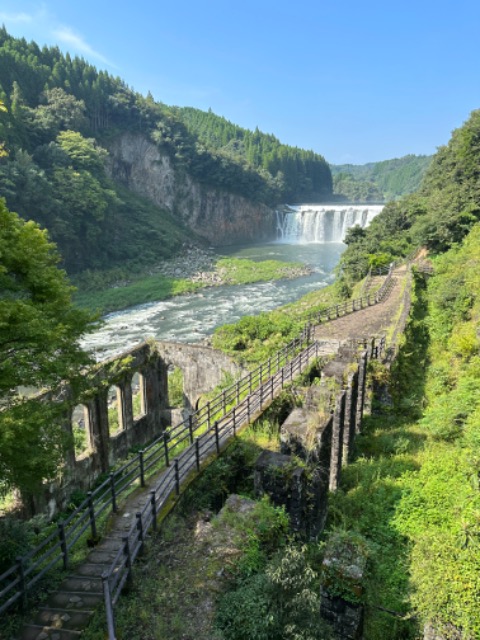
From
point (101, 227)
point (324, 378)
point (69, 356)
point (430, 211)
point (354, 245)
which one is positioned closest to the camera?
point (69, 356)

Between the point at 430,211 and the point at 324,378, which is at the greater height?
the point at 430,211

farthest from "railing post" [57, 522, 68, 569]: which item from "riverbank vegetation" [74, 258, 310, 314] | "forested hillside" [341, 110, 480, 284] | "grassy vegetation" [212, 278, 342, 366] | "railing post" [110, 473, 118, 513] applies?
"riverbank vegetation" [74, 258, 310, 314]

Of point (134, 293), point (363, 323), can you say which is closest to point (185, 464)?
point (363, 323)

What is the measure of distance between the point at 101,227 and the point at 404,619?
5911cm

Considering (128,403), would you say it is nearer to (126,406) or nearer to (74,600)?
(126,406)

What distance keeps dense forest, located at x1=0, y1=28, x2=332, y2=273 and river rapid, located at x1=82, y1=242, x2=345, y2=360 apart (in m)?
14.8

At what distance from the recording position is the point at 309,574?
523cm

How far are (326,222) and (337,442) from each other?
8061 centimetres

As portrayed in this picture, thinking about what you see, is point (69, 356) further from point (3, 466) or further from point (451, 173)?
point (451, 173)

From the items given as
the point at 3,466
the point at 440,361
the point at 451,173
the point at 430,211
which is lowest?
the point at 440,361

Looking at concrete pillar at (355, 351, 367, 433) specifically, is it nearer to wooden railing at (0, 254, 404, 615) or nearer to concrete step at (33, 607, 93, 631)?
wooden railing at (0, 254, 404, 615)

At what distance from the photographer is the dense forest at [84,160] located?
48219 mm

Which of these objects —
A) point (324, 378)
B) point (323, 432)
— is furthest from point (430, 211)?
point (323, 432)

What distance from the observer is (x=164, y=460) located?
34.5 ft
